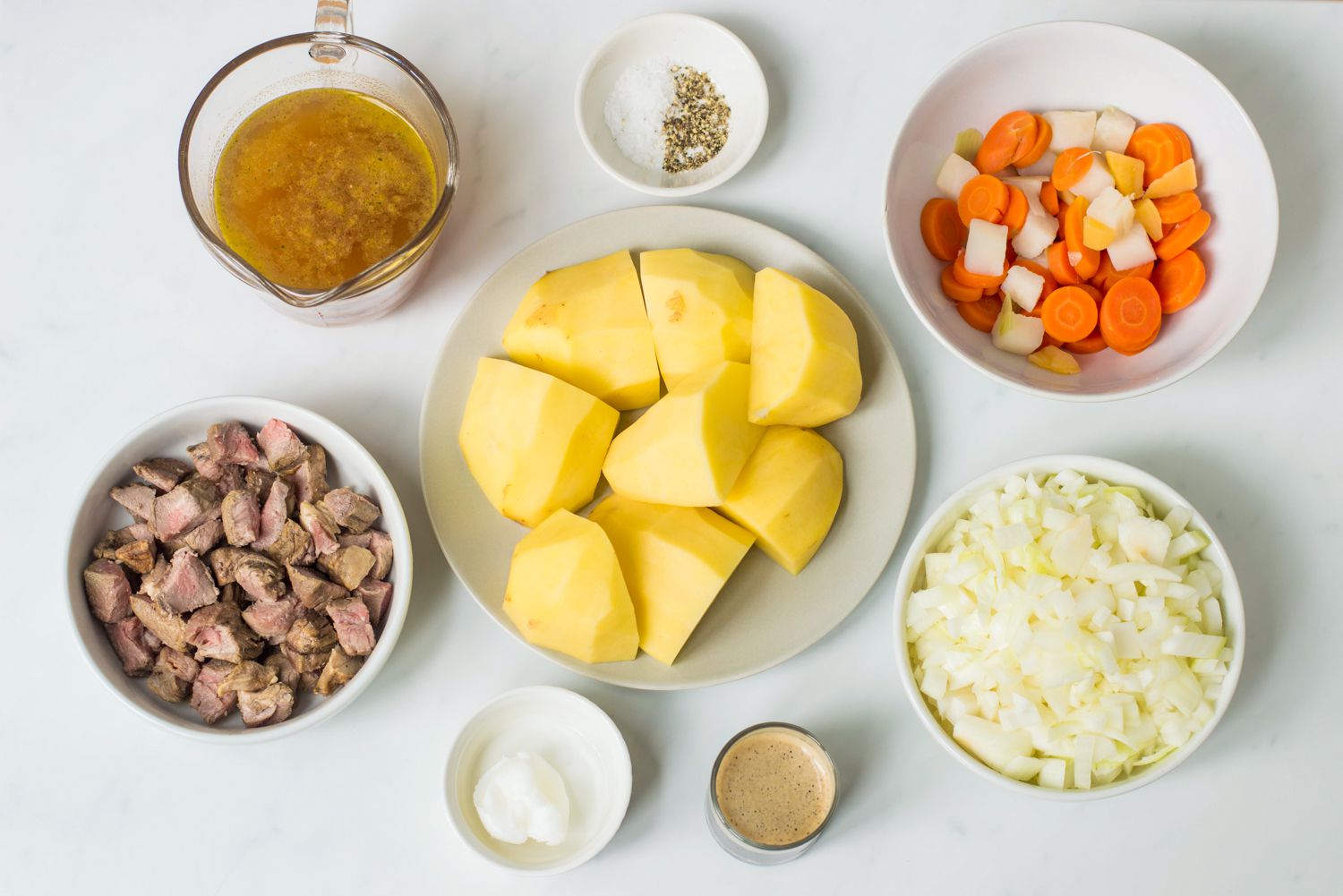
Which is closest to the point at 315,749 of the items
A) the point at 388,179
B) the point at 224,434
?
the point at 224,434

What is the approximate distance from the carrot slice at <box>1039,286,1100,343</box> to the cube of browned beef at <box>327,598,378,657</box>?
138 cm

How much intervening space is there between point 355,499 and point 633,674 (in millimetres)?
612

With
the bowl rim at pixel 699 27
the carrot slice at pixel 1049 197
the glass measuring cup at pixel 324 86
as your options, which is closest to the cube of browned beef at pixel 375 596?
the glass measuring cup at pixel 324 86

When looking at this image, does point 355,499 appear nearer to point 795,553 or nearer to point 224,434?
point 224,434

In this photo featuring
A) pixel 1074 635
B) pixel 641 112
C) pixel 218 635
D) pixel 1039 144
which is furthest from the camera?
pixel 641 112

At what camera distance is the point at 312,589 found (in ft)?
5.97

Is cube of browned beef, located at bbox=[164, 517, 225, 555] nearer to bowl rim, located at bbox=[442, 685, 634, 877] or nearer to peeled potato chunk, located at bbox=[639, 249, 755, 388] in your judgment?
bowl rim, located at bbox=[442, 685, 634, 877]

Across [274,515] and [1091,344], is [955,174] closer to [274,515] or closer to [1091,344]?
[1091,344]

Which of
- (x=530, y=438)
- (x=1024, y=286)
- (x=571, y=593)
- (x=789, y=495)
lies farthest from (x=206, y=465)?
(x=1024, y=286)

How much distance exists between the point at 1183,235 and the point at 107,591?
6.80 feet

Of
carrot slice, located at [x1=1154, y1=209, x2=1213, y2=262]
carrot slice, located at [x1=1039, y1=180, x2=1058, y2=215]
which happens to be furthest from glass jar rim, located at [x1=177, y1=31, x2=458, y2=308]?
carrot slice, located at [x1=1154, y1=209, x2=1213, y2=262]

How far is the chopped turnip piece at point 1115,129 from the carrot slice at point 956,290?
1.21 feet

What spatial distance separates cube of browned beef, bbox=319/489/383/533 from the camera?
1.85m

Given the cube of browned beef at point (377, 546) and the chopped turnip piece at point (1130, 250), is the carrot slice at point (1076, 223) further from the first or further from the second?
the cube of browned beef at point (377, 546)
